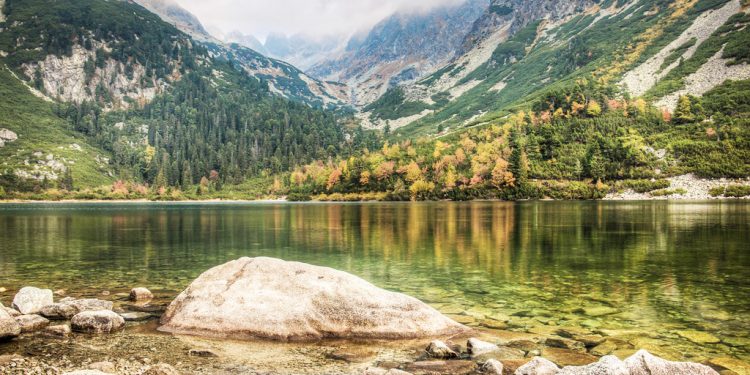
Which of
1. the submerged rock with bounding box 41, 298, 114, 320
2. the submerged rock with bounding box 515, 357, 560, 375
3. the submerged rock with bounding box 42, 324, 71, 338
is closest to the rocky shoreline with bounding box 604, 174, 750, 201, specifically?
the submerged rock with bounding box 515, 357, 560, 375

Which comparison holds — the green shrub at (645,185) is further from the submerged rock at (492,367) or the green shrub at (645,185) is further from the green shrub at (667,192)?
the submerged rock at (492,367)

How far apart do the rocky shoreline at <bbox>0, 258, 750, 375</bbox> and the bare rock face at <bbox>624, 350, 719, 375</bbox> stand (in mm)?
1542

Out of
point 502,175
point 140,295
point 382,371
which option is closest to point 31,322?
point 140,295

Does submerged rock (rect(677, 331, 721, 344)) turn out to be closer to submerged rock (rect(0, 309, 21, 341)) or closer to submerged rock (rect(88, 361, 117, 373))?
submerged rock (rect(88, 361, 117, 373))

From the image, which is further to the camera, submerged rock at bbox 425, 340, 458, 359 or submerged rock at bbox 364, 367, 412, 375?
submerged rock at bbox 425, 340, 458, 359

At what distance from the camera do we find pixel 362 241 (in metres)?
52.6

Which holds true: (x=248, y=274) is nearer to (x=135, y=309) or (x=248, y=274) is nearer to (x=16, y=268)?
(x=135, y=309)

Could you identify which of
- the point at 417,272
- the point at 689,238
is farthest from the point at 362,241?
the point at 689,238

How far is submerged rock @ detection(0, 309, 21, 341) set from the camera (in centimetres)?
1612

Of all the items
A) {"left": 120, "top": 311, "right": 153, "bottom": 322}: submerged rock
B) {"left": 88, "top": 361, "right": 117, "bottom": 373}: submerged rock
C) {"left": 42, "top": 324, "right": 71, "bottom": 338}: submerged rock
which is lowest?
{"left": 120, "top": 311, "right": 153, "bottom": 322}: submerged rock

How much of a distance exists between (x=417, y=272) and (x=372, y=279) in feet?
13.5

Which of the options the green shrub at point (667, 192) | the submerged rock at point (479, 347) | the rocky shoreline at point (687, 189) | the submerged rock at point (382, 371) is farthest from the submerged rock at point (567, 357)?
the green shrub at point (667, 192)

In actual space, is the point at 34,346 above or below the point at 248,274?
below

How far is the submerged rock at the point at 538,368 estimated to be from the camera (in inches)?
457
